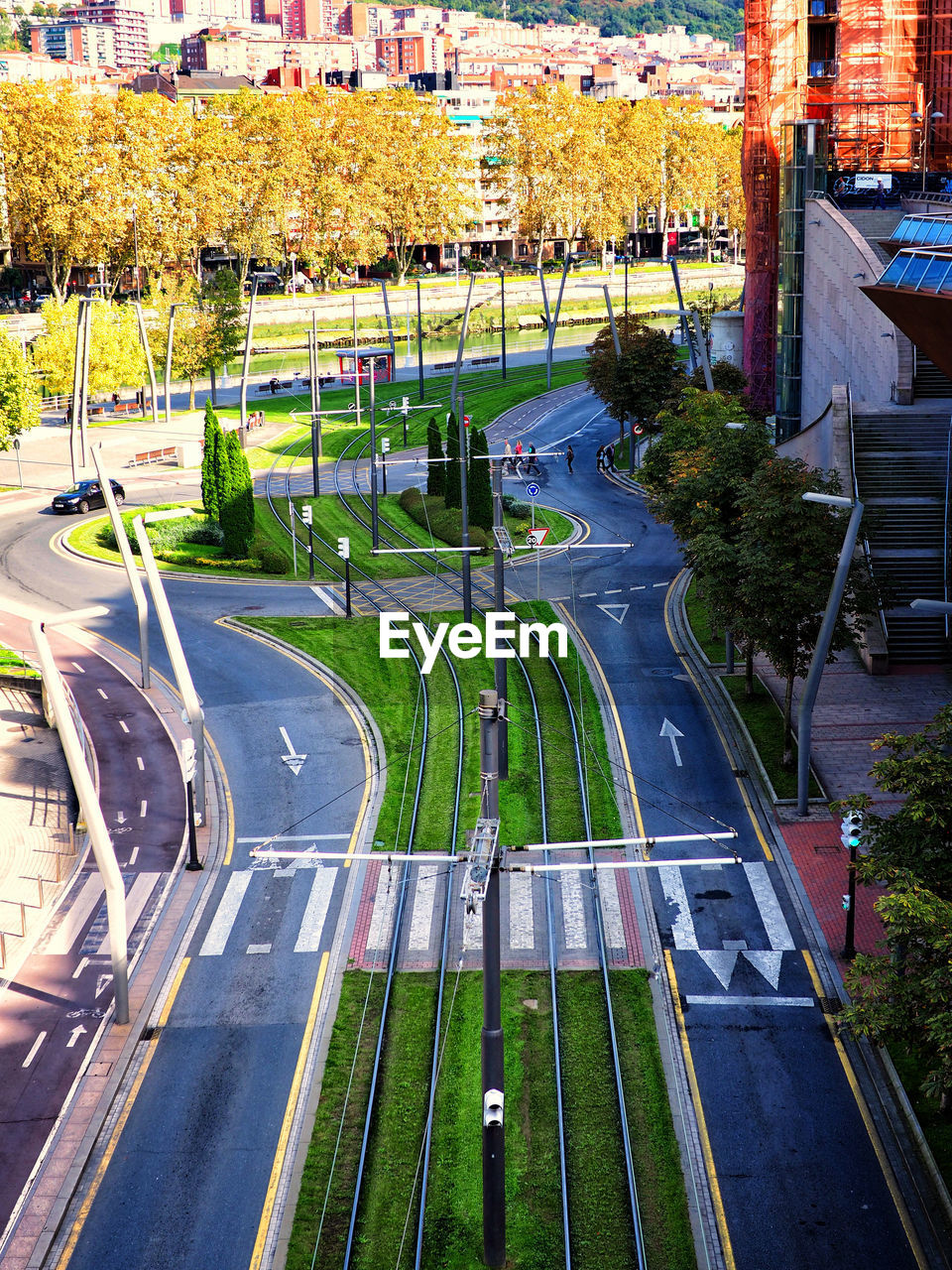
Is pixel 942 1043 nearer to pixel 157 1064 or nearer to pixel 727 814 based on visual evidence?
pixel 157 1064

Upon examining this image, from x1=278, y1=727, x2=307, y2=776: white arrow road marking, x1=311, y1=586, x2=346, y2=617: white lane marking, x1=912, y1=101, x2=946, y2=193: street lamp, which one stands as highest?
x1=912, y1=101, x2=946, y2=193: street lamp

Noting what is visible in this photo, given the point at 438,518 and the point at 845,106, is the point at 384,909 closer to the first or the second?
the point at 438,518

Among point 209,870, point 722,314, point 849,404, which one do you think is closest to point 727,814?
point 209,870

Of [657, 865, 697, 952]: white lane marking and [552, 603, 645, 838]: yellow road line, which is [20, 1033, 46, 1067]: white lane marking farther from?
[552, 603, 645, 838]: yellow road line

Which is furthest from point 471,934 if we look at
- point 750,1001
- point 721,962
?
point 750,1001

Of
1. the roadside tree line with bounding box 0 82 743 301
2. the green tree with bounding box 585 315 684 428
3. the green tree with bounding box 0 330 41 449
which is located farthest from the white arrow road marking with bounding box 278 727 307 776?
the roadside tree line with bounding box 0 82 743 301
